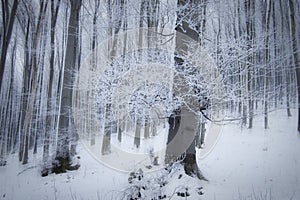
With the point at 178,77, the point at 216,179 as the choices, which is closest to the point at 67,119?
the point at 178,77

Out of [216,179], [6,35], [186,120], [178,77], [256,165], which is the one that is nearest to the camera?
[178,77]

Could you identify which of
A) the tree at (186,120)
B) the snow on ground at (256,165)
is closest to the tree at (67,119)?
the tree at (186,120)

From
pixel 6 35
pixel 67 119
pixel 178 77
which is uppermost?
pixel 6 35

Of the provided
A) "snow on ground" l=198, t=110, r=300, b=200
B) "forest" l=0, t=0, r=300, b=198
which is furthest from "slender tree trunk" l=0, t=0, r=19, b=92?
"snow on ground" l=198, t=110, r=300, b=200

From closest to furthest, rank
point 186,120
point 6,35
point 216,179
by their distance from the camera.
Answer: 1. point 216,179
2. point 186,120
3. point 6,35

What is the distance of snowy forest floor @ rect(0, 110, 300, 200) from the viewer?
3.13 m

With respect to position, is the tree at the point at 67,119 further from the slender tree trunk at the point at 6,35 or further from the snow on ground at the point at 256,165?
the snow on ground at the point at 256,165

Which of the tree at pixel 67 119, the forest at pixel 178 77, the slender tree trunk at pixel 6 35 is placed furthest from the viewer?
the tree at pixel 67 119

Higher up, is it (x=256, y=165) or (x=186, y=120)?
(x=186, y=120)

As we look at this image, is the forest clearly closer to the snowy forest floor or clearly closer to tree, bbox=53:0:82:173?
tree, bbox=53:0:82:173

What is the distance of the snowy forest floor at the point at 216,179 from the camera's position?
3.13 meters

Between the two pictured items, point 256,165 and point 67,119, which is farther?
point 67,119

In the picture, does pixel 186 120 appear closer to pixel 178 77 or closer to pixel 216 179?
pixel 178 77

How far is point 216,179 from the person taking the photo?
11.8ft
